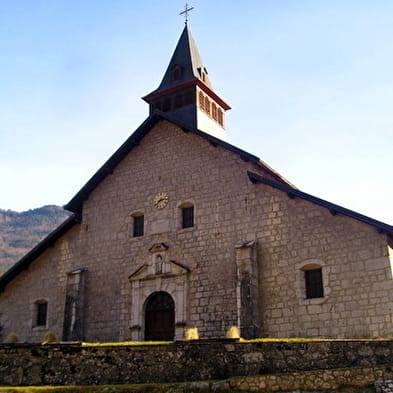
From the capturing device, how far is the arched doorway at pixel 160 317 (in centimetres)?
2005

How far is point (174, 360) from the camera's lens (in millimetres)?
12672

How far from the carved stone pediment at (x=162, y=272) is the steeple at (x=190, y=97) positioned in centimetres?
662

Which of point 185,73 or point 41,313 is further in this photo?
point 185,73

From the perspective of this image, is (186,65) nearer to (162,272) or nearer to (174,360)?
(162,272)

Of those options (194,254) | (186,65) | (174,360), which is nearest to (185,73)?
(186,65)

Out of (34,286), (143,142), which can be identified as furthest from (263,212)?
(34,286)

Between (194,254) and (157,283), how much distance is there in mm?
1761

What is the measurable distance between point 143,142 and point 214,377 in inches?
508

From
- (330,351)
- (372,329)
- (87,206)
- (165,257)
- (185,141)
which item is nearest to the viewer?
(330,351)

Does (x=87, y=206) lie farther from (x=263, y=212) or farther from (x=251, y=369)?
(x=251, y=369)

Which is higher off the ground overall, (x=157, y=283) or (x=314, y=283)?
(x=157, y=283)

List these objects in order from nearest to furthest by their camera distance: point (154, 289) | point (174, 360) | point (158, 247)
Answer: point (174, 360) < point (154, 289) < point (158, 247)

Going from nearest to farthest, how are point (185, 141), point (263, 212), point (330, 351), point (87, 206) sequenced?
point (330, 351), point (263, 212), point (185, 141), point (87, 206)

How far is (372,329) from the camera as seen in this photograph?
16297mm
